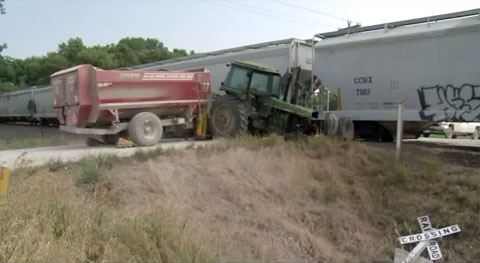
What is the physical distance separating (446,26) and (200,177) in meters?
8.62

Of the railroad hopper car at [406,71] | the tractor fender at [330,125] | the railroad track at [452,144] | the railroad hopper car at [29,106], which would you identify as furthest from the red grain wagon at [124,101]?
the railroad hopper car at [29,106]

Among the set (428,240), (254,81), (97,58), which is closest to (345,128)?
(254,81)

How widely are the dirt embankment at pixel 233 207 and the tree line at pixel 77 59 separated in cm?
4099

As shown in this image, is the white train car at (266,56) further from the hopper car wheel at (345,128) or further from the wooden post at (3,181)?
the wooden post at (3,181)

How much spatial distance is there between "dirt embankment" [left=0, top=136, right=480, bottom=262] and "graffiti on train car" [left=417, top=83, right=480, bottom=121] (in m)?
3.37

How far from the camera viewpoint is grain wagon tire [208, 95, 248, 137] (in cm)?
1205

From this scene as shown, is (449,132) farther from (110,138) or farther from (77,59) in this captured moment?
(77,59)

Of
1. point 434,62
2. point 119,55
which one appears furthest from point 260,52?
point 119,55

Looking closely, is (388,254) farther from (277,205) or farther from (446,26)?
(446,26)

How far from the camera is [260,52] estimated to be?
15883 millimetres

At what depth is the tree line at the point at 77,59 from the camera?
48562mm

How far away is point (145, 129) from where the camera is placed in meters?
11.4

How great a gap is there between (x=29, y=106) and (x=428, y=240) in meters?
33.6

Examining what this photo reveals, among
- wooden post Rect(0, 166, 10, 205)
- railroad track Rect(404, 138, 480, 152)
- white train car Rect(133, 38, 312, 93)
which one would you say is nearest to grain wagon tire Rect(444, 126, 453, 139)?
railroad track Rect(404, 138, 480, 152)
